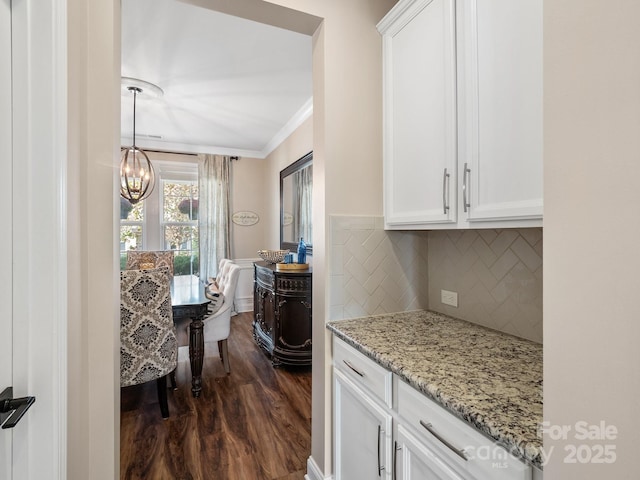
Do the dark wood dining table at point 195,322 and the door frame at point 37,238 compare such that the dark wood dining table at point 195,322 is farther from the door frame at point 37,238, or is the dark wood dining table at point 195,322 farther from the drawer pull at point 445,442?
the drawer pull at point 445,442

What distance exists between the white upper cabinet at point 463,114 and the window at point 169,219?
429cm

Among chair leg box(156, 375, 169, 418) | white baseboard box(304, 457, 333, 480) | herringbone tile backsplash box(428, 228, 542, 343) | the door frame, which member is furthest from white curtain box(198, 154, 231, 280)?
the door frame

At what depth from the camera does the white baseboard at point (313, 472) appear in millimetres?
1574

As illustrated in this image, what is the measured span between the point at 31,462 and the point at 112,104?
3.86ft

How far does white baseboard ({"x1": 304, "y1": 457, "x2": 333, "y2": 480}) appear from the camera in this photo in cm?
157

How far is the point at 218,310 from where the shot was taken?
283cm

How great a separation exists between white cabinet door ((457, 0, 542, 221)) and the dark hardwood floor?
1.79 metres

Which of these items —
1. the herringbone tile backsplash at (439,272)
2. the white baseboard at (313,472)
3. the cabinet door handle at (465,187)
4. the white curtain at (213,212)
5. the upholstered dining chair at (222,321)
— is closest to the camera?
the cabinet door handle at (465,187)

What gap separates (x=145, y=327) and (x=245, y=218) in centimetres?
341

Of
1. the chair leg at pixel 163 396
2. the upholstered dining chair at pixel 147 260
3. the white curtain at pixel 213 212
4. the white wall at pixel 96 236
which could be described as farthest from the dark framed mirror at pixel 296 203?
the white wall at pixel 96 236

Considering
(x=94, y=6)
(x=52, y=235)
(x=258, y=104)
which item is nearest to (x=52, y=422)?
(x=52, y=235)

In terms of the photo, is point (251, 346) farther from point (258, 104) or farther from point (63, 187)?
point (63, 187)

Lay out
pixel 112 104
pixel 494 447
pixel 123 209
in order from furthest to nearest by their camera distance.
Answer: pixel 123 209 → pixel 112 104 → pixel 494 447

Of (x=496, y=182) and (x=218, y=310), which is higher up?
(x=496, y=182)
